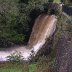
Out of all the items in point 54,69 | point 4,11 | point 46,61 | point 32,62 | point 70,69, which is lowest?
point 70,69

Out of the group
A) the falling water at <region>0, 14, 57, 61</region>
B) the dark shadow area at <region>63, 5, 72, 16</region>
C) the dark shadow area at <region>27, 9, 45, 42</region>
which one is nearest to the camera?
the dark shadow area at <region>63, 5, 72, 16</region>

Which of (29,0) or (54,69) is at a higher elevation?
(29,0)

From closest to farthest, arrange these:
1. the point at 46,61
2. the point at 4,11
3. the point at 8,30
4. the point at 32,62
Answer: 1. the point at 46,61
2. the point at 32,62
3. the point at 4,11
4. the point at 8,30

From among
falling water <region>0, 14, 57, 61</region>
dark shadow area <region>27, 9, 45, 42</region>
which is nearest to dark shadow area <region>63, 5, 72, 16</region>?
falling water <region>0, 14, 57, 61</region>

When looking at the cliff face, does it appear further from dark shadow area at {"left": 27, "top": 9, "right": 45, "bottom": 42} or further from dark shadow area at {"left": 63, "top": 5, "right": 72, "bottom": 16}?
dark shadow area at {"left": 63, "top": 5, "right": 72, "bottom": 16}

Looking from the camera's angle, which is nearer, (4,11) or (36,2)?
(4,11)

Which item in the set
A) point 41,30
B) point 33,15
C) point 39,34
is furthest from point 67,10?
point 33,15

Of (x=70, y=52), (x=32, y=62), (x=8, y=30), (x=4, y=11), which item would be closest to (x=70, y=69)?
(x=70, y=52)

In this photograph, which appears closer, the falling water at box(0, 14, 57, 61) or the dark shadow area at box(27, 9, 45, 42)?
the falling water at box(0, 14, 57, 61)

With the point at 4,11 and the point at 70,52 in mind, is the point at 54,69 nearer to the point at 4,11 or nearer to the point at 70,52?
→ the point at 70,52
